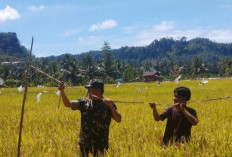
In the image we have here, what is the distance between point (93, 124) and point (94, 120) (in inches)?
1.8

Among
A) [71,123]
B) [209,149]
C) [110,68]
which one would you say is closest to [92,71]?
[110,68]

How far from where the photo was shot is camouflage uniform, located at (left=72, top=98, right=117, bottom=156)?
3.47 m

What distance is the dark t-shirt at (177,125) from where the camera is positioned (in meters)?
3.65

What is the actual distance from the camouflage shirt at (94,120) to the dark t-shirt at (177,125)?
68 cm

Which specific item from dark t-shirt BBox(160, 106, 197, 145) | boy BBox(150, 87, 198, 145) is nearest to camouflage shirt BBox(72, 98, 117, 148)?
boy BBox(150, 87, 198, 145)

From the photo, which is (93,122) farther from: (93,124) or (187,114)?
(187,114)

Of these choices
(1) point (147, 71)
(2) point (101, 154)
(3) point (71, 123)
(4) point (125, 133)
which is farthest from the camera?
(1) point (147, 71)

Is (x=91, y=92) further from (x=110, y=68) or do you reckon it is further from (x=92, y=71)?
(x=110, y=68)

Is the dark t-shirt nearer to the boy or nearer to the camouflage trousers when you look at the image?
the boy

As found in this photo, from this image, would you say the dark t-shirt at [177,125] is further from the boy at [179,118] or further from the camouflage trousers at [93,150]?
the camouflage trousers at [93,150]

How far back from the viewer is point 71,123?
657 centimetres

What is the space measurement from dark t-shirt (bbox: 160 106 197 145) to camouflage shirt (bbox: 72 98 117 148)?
68cm

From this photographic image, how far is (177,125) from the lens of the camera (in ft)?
12.0

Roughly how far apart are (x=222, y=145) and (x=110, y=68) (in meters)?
60.2
